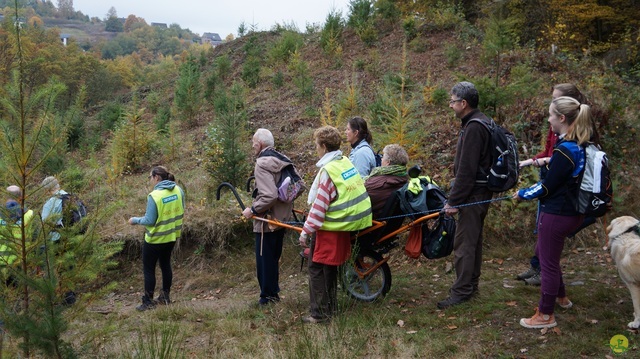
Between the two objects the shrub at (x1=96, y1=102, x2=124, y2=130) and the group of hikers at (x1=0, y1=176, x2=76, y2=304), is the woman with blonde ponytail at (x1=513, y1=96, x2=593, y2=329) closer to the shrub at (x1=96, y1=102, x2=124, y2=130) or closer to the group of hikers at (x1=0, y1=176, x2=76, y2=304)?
the group of hikers at (x1=0, y1=176, x2=76, y2=304)

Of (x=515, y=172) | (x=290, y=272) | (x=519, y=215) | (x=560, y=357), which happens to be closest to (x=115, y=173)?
(x=290, y=272)

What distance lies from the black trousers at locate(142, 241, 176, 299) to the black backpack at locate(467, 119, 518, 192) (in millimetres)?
3919

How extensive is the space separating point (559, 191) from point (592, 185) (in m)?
0.24

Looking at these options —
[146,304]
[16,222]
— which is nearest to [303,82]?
[146,304]

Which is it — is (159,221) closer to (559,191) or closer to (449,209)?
(449,209)

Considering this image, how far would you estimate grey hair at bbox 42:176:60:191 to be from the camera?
4.05 metres

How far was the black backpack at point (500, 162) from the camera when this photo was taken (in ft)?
16.1

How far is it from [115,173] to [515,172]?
9341 millimetres

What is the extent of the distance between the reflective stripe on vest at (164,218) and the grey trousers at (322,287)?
2.17 meters

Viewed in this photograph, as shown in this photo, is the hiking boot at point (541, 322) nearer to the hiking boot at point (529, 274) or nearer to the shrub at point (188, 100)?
the hiking boot at point (529, 274)

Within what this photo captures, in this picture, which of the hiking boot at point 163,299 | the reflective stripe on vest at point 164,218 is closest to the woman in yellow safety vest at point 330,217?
the reflective stripe on vest at point 164,218

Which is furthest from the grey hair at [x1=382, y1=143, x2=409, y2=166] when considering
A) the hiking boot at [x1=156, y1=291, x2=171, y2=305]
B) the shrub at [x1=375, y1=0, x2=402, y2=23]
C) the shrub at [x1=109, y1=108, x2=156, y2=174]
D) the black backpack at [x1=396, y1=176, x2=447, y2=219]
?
the shrub at [x1=375, y1=0, x2=402, y2=23]

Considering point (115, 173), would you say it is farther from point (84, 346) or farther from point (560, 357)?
point (560, 357)

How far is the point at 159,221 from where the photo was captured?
21.4 ft
